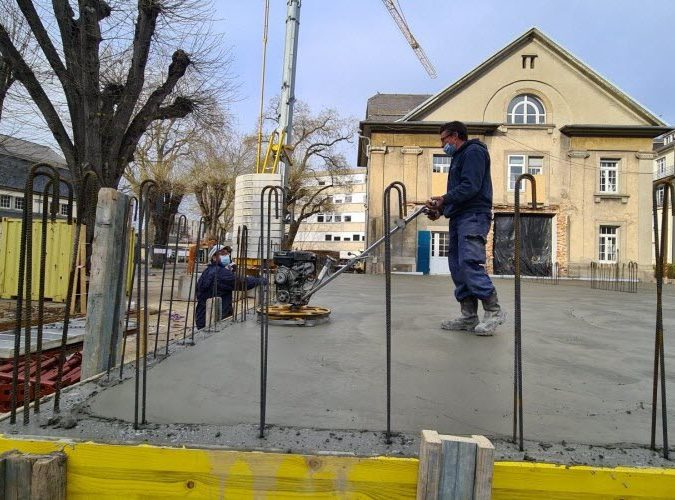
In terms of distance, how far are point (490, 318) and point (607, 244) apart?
22204 mm

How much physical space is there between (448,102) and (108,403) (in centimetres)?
2296

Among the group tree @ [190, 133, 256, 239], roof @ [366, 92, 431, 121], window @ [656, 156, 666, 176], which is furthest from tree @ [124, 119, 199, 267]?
window @ [656, 156, 666, 176]

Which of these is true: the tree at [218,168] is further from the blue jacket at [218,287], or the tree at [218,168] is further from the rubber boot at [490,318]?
the rubber boot at [490,318]

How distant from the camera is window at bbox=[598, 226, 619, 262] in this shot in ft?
73.8

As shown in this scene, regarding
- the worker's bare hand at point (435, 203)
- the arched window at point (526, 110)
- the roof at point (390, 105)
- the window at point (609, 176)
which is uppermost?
the roof at point (390, 105)

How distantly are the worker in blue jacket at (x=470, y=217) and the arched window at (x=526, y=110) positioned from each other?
20.9m

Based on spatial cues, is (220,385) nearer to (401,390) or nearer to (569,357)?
(401,390)

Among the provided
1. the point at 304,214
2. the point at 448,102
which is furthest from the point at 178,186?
the point at 448,102

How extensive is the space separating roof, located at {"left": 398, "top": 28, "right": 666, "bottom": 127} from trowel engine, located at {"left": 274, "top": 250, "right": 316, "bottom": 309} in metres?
18.5

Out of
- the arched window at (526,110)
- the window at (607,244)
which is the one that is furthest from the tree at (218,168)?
the window at (607,244)

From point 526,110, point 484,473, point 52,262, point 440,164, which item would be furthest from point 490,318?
point 526,110

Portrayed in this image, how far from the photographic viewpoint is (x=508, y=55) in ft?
75.0

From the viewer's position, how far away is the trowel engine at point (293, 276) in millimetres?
5273

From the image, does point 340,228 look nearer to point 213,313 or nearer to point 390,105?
point 390,105
